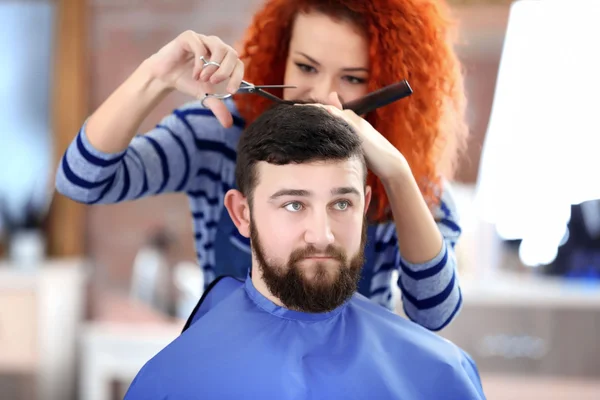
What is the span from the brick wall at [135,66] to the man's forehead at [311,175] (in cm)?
220

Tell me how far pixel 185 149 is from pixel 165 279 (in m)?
2.02

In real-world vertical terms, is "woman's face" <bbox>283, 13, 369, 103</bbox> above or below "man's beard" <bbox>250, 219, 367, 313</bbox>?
above

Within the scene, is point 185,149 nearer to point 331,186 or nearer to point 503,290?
point 331,186

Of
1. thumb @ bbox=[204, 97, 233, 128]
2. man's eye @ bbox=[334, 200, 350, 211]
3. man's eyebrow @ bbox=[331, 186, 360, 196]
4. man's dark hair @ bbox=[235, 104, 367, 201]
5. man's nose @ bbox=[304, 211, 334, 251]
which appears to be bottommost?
man's nose @ bbox=[304, 211, 334, 251]

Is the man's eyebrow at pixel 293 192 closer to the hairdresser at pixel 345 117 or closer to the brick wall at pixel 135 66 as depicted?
the hairdresser at pixel 345 117

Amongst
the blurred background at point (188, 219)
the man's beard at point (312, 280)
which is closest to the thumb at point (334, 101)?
the man's beard at point (312, 280)

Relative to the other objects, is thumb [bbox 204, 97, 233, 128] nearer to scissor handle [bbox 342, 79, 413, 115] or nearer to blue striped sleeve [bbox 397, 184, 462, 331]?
scissor handle [bbox 342, 79, 413, 115]

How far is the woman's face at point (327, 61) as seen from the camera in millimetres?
1018

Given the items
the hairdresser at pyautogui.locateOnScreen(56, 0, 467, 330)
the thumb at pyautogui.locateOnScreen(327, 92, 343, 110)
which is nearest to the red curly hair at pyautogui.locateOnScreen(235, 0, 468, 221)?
the hairdresser at pyautogui.locateOnScreen(56, 0, 467, 330)

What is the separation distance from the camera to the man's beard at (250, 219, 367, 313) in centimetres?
86

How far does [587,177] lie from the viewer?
307 centimetres

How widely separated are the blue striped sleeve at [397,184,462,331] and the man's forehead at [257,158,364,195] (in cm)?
21

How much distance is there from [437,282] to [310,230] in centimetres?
28

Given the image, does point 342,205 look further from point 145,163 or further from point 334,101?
point 145,163
